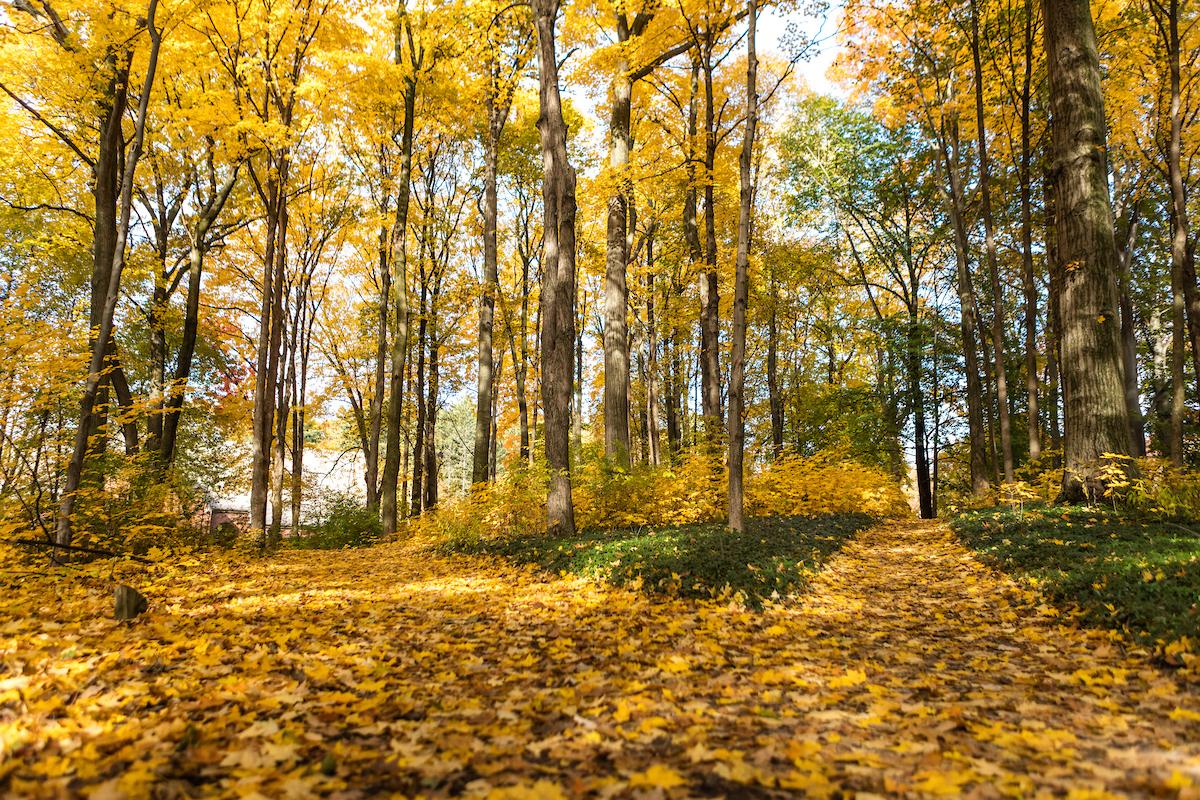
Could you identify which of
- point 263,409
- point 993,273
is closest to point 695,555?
point 263,409

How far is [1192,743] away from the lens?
7.50 ft

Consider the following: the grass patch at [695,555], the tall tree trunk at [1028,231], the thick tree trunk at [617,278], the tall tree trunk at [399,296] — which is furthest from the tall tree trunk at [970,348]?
the tall tree trunk at [399,296]

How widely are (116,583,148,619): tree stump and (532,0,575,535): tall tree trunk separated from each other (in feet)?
16.7

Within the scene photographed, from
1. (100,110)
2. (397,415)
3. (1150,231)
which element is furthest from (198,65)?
(1150,231)

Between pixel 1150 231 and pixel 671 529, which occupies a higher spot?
pixel 1150 231

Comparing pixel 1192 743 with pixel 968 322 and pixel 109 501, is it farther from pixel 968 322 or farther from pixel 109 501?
pixel 968 322

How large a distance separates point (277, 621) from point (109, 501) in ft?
20.3

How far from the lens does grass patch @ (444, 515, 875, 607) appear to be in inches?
216

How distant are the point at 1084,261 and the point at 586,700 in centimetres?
880

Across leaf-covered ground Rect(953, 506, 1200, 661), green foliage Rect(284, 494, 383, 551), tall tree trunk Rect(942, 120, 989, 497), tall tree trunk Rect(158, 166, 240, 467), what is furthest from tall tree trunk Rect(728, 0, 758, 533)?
tall tree trunk Rect(158, 166, 240, 467)

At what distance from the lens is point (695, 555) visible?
242 inches

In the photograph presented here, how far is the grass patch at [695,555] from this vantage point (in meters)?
5.48

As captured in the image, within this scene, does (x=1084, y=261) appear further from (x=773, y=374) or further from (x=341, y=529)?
(x=341, y=529)

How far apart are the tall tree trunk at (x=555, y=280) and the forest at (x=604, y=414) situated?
0.07 meters
